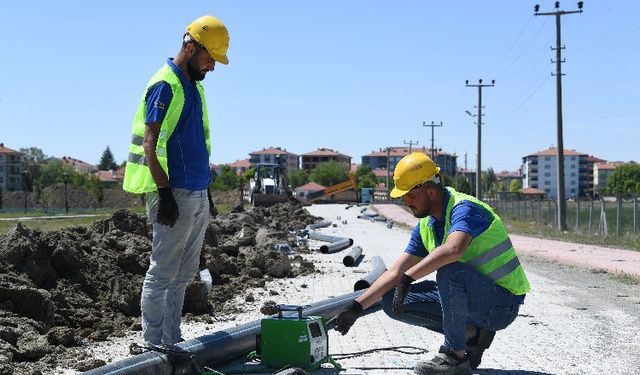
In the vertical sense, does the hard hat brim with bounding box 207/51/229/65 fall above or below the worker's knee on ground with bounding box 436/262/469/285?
above

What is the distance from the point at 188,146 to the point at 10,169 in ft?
519

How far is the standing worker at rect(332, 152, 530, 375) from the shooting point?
5.21 m

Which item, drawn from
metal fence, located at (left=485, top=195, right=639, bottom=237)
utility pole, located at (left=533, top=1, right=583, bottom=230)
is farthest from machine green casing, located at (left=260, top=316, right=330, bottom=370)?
utility pole, located at (left=533, top=1, right=583, bottom=230)

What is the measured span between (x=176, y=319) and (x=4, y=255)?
280 centimetres

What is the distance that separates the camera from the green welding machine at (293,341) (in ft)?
17.5

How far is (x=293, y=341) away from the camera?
5.38 m

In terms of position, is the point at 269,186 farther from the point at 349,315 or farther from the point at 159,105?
the point at 349,315

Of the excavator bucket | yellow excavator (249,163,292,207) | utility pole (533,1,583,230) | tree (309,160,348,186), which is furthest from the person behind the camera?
tree (309,160,348,186)

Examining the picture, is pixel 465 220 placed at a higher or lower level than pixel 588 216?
higher

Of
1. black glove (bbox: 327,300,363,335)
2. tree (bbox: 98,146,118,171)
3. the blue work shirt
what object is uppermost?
tree (bbox: 98,146,118,171)

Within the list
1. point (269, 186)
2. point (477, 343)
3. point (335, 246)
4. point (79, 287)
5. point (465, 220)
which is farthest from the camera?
point (269, 186)

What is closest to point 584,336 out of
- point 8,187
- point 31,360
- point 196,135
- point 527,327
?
point 527,327

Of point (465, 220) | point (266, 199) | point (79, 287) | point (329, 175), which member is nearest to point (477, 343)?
point (465, 220)

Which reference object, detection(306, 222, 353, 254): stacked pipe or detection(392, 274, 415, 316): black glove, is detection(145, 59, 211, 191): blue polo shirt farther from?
detection(306, 222, 353, 254): stacked pipe
